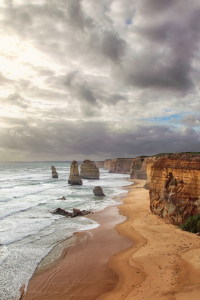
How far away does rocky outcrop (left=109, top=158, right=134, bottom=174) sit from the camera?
389ft

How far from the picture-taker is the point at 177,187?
729 inches

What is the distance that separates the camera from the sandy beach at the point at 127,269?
30.9 feet

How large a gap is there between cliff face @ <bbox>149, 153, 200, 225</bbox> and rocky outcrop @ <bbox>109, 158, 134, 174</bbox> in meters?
96.0

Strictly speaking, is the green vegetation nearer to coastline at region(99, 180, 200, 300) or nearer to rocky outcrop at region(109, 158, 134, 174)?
coastline at region(99, 180, 200, 300)

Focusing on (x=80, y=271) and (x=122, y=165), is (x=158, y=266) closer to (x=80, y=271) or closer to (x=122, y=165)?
(x=80, y=271)

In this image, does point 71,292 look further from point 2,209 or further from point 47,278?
point 2,209

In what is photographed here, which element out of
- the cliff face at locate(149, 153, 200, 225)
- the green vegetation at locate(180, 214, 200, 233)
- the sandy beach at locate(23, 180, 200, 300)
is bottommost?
the sandy beach at locate(23, 180, 200, 300)

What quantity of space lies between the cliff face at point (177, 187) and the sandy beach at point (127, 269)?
202 centimetres

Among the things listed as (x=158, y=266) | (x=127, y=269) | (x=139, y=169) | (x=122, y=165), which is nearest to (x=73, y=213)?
(x=127, y=269)

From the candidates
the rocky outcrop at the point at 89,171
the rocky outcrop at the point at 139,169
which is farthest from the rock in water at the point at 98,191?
→ the rocky outcrop at the point at 139,169

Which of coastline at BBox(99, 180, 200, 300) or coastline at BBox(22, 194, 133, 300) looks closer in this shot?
coastline at BBox(99, 180, 200, 300)

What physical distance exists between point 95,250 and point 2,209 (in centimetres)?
1872

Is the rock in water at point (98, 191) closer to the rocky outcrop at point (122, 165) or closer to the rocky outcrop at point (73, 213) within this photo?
the rocky outcrop at point (73, 213)

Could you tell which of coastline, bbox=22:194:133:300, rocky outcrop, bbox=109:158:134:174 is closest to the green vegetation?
coastline, bbox=22:194:133:300
